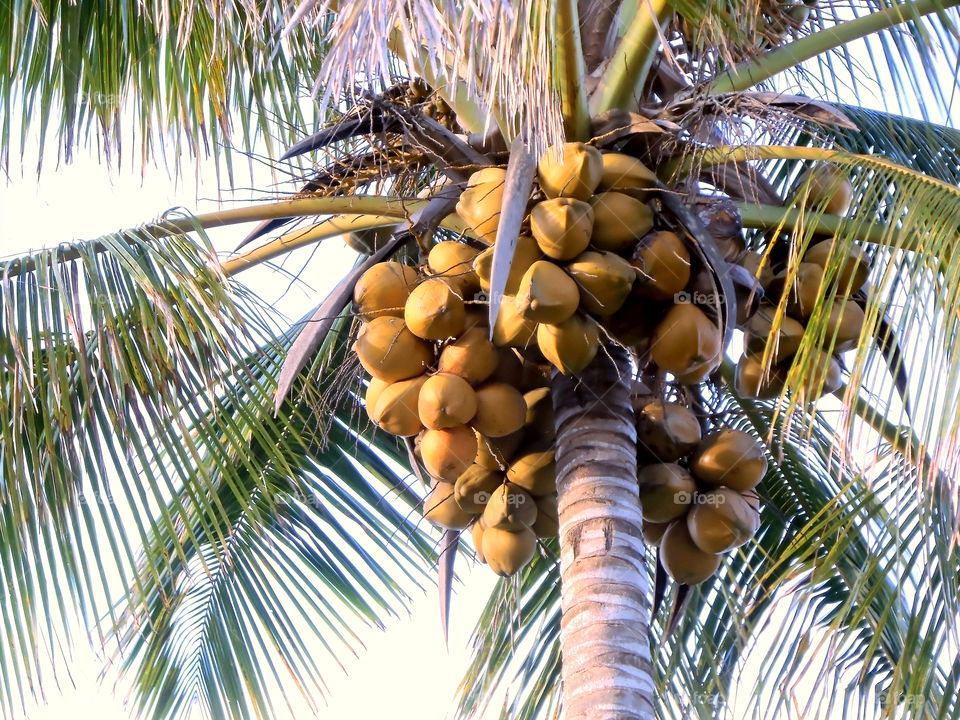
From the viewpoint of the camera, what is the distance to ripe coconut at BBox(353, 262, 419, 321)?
295 centimetres

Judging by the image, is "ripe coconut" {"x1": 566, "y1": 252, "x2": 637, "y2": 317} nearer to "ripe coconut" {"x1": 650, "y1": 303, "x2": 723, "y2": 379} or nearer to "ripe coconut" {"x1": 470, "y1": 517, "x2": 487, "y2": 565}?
"ripe coconut" {"x1": 650, "y1": 303, "x2": 723, "y2": 379}

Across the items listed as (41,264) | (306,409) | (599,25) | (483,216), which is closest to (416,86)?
(599,25)

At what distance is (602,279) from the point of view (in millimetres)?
2668

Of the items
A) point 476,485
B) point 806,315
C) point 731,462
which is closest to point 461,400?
point 476,485

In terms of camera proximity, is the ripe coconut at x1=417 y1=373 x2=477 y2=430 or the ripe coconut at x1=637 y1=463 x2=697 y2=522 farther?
the ripe coconut at x1=637 y1=463 x2=697 y2=522

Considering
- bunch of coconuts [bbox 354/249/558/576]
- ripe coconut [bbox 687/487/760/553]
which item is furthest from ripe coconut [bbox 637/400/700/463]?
bunch of coconuts [bbox 354/249/558/576]

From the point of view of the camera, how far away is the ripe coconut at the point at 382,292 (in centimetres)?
295

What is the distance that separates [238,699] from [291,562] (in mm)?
523

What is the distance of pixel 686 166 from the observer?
9.92 feet

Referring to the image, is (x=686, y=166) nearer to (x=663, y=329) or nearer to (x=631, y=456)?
(x=663, y=329)

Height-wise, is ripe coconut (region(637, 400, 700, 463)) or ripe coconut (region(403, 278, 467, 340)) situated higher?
ripe coconut (region(403, 278, 467, 340))

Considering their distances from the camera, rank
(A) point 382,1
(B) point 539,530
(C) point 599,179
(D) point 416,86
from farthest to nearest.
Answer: (D) point 416,86
(B) point 539,530
(C) point 599,179
(A) point 382,1

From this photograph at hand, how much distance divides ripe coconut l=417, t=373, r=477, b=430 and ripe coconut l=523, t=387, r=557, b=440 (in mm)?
417

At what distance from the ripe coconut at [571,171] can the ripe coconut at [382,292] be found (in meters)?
0.43
